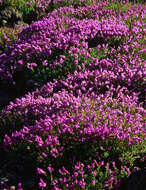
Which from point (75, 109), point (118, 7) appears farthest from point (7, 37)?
point (75, 109)

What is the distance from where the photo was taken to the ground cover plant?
4129mm

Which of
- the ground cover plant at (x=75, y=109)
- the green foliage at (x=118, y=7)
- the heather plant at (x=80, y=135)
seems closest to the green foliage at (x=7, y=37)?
the ground cover plant at (x=75, y=109)

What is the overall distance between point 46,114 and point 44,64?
6.97 feet

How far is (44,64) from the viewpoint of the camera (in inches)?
268

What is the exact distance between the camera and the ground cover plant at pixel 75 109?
413cm

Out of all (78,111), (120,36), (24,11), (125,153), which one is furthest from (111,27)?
(24,11)

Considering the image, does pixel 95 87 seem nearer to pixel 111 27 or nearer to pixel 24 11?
pixel 111 27

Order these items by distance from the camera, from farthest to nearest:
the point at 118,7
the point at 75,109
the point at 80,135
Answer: the point at 118,7 → the point at 75,109 → the point at 80,135

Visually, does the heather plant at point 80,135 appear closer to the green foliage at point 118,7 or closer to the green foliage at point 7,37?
the green foliage at point 7,37

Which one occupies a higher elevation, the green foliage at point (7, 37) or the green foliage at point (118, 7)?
the green foliage at point (118, 7)

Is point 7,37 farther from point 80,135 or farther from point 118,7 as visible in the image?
point 80,135

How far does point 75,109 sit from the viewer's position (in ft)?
15.4

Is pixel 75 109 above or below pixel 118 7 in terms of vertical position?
below

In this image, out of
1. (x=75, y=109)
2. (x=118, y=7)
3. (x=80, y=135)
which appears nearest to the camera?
(x=80, y=135)
